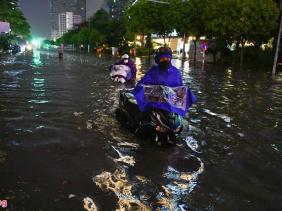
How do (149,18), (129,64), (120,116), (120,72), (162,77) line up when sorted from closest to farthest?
(162,77)
(120,116)
(129,64)
(120,72)
(149,18)

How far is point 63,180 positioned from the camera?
570cm

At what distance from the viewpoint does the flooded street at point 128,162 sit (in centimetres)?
521

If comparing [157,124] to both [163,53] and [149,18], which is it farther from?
[149,18]

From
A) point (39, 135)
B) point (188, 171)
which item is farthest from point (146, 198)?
point (39, 135)

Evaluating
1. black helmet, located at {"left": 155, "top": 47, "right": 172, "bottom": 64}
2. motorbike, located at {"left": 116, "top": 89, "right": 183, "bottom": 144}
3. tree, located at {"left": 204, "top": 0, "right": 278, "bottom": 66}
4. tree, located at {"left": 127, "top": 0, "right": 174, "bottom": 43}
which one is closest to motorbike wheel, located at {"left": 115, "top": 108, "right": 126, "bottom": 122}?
motorbike, located at {"left": 116, "top": 89, "right": 183, "bottom": 144}

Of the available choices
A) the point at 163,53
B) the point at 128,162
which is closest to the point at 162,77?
the point at 163,53

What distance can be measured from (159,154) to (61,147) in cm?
183

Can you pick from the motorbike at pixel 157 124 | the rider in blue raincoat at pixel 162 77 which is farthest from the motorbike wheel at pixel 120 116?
the rider in blue raincoat at pixel 162 77

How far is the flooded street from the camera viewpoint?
5207 mm

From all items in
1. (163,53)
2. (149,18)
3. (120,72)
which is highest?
(149,18)

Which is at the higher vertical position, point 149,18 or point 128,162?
point 149,18

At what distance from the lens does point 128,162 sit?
675 cm

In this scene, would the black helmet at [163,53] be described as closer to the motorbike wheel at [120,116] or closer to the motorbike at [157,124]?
the motorbike at [157,124]

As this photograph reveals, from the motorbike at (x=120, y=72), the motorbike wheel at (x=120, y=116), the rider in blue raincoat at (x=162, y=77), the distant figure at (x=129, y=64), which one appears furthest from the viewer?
the motorbike at (x=120, y=72)
